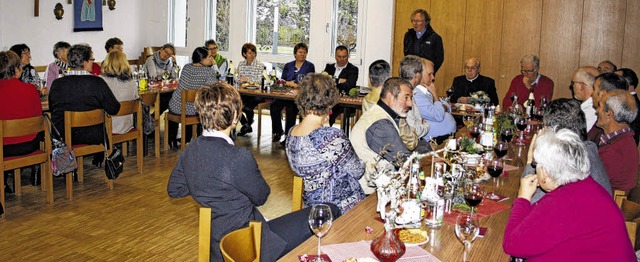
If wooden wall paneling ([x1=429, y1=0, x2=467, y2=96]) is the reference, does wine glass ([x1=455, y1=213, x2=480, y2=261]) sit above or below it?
below

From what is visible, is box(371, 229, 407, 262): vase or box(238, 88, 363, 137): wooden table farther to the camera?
box(238, 88, 363, 137): wooden table

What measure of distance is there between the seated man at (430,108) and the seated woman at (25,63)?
171 inches

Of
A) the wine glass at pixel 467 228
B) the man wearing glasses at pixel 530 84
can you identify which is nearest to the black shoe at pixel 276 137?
the man wearing glasses at pixel 530 84

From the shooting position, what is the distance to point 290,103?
8922mm

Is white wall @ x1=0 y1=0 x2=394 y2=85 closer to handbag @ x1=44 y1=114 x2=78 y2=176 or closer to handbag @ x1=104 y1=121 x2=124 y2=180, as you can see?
handbag @ x1=104 y1=121 x2=124 y2=180

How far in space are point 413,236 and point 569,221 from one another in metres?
0.67

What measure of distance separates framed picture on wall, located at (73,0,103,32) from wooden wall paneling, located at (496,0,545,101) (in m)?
6.44

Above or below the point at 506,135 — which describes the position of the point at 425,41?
above

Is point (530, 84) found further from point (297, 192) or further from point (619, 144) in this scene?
point (297, 192)

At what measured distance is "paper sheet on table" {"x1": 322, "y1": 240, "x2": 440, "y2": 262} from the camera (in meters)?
2.67

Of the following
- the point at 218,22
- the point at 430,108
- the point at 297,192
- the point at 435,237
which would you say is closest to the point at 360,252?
the point at 435,237

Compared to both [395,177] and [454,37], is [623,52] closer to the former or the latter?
[454,37]

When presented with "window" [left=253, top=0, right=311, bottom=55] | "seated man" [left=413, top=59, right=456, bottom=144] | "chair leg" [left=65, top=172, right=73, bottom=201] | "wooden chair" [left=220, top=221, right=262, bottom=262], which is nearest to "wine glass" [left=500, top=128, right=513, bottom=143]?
"seated man" [left=413, top=59, right=456, bottom=144]

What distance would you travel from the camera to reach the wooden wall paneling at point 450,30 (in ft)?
32.9
